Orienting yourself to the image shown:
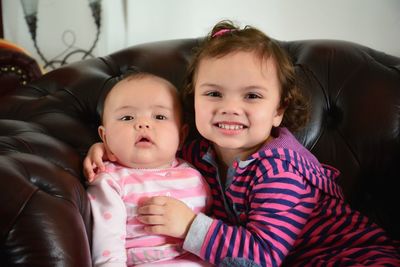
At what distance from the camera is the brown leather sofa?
98 cm

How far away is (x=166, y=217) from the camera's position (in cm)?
94

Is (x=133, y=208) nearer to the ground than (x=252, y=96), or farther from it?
nearer to the ground

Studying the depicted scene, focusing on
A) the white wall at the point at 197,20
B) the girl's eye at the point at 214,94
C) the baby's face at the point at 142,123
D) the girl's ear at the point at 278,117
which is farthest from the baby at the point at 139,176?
the white wall at the point at 197,20

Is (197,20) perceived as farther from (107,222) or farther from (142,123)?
(107,222)

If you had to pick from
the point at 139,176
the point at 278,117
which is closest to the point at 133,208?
the point at 139,176

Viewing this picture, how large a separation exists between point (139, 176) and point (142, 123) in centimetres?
13

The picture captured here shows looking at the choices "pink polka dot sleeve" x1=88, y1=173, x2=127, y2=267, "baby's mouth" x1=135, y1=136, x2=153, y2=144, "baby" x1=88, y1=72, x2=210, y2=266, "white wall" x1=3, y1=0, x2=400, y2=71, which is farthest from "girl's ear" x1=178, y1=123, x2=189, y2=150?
"white wall" x1=3, y1=0, x2=400, y2=71

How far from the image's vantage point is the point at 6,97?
125 cm

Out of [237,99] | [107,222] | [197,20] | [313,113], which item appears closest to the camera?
[107,222]

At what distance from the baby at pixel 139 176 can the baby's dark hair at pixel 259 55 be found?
121mm

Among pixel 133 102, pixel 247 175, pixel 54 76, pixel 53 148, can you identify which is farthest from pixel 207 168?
pixel 54 76

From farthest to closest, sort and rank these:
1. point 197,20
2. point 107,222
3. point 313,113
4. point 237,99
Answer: point 197,20, point 313,113, point 237,99, point 107,222

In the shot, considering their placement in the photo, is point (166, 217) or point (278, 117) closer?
point (166, 217)

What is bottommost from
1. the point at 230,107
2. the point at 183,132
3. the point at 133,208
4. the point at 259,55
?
the point at 133,208
